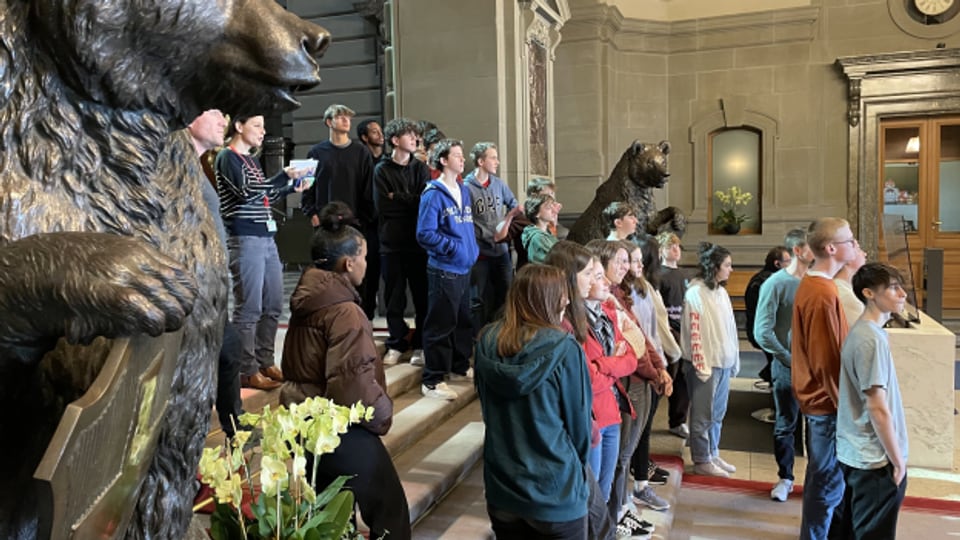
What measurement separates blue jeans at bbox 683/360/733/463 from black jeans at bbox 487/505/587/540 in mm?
2631

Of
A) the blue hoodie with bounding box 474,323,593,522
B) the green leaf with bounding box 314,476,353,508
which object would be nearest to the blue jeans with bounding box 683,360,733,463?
the blue hoodie with bounding box 474,323,593,522

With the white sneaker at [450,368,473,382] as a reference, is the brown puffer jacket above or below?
above

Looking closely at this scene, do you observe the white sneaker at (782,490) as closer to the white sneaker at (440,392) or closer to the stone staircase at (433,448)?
the stone staircase at (433,448)

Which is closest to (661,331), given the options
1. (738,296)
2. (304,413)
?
(304,413)

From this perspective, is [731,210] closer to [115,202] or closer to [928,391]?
[928,391]

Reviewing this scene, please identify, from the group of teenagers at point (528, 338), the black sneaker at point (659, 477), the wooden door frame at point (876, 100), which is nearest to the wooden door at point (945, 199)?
the wooden door frame at point (876, 100)

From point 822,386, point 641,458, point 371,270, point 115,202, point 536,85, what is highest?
point 536,85

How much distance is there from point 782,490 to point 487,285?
8.60 feet

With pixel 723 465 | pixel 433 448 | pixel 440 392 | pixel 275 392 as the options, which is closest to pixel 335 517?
pixel 275 392

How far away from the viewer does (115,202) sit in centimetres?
93

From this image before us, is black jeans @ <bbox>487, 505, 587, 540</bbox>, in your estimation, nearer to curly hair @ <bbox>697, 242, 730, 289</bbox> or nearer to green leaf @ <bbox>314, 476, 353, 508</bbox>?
green leaf @ <bbox>314, 476, 353, 508</bbox>

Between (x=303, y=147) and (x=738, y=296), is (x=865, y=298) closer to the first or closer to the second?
(x=738, y=296)

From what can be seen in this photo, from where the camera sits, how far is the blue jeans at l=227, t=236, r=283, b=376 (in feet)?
13.0

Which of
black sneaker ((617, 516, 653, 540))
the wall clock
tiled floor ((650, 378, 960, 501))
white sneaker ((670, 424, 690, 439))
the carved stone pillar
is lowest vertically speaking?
tiled floor ((650, 378, 960, 501))
